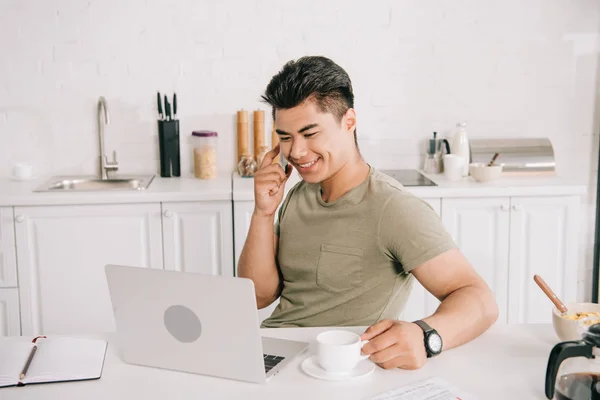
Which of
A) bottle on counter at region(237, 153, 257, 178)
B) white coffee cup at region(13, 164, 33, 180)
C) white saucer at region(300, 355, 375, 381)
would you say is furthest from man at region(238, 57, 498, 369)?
white coffee cup at region(13, 164, 33, 180)

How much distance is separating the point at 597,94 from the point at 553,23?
42cm

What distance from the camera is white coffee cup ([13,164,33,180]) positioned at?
365cm

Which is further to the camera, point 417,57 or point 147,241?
point 417,57

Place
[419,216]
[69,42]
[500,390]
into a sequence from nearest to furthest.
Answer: [500,390]
[419,216]
[69,42]

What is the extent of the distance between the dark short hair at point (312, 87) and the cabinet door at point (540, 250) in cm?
160

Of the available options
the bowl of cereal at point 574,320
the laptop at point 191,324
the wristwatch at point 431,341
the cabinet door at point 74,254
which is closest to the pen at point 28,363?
the laptop at point 191,324

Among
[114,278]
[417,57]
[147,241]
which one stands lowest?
[147,241]

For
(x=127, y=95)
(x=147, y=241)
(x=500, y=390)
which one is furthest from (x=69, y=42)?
(x=500, y=390)

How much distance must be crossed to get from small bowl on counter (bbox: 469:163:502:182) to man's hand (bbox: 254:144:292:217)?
1.50 m

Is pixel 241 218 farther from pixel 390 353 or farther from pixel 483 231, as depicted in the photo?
pixel 390 353

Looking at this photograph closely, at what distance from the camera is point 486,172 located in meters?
3.51

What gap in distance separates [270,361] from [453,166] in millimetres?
2092

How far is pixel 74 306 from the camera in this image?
134 inches

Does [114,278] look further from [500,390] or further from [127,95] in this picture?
[127,95]
